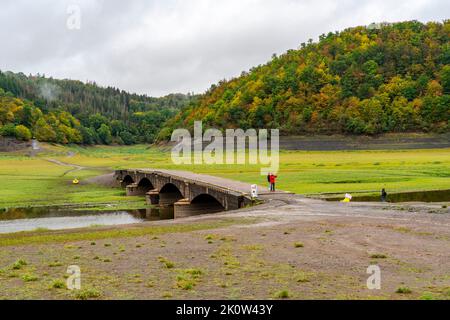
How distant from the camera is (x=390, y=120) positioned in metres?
157

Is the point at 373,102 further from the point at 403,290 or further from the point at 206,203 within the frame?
the point at 403,290

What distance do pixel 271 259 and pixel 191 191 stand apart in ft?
122

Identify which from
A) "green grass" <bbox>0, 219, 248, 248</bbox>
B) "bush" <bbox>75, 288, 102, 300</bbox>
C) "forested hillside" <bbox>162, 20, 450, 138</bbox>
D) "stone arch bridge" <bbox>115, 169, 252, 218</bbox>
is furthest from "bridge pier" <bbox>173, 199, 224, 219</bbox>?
"forested hillside" <bbox>162, 20, 450, 138</bbox>

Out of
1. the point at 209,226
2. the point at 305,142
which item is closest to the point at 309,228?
the point at 209,226

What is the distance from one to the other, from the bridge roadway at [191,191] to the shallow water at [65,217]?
3.33 metres

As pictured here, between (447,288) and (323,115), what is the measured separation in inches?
6536

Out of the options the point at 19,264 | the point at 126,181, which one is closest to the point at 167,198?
the point at 126,181

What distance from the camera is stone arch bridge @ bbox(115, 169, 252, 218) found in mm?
45312

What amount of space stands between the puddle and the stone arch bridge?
29.6ft

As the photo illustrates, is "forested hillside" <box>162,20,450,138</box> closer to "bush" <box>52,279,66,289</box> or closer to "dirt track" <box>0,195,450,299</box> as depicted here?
"dirt track" <box>0,195,450,299</box>

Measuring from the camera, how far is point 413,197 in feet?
162

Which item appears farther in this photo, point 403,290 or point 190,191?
point 190,191

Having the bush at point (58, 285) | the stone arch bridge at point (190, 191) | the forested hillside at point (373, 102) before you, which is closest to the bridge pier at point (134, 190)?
the stone arch bridge at point (190, 191)

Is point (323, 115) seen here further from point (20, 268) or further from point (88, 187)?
point (20, 268)
